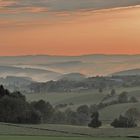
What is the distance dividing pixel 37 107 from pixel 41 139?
61.6 m

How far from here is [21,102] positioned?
104m

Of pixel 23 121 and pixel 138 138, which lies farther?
pixel 23 121

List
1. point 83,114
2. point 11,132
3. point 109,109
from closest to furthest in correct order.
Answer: point 11,132 < point 83,114 < point 109,109

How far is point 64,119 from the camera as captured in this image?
440 feet

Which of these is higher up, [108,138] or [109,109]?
[109,109]

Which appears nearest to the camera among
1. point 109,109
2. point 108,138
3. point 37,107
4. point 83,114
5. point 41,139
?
point 41,139

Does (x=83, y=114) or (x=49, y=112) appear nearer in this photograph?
(x=49, y=112)

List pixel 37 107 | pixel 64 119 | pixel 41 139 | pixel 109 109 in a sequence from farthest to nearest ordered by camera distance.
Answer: pixel 109 109
pixel 64 119
pixel 37 107
pixel 41 139

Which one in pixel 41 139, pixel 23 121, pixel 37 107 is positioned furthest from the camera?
pixel 37 107

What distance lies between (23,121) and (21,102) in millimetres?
5398

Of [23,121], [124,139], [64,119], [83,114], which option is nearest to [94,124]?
[23,121]

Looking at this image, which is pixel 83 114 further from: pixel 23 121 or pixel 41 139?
pixel 41 139

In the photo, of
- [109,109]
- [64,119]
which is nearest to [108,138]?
[64,119]

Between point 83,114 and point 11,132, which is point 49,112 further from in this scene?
point 11,132
